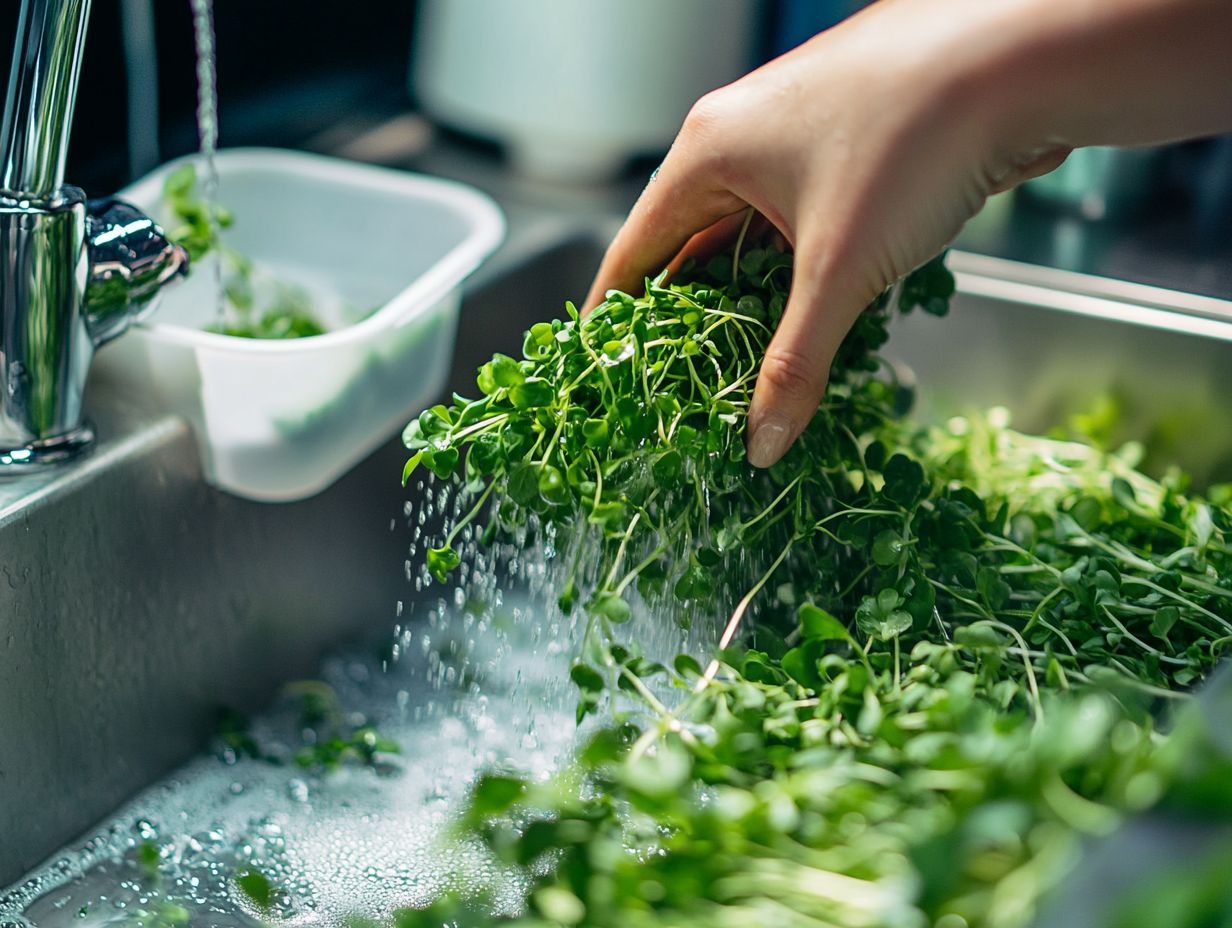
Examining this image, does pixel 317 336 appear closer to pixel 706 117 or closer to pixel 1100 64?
pixel 706 117

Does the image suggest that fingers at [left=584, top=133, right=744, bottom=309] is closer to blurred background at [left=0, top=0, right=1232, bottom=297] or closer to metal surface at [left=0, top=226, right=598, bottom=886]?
metal surface at [left=0, top=226, right=598, bottom=886]

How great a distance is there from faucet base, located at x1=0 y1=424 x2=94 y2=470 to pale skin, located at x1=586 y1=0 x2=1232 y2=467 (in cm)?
41

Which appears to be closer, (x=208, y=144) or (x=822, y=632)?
(x=822, y=632)

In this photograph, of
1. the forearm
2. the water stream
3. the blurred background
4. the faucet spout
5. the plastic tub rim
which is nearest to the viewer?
the forearm

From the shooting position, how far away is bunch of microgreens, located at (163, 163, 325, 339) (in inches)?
34.4

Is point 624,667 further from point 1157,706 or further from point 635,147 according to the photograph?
point 635,147

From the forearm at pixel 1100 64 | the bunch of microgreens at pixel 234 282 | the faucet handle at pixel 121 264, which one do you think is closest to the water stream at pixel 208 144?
the bunch of microgreens at pixel 234 282

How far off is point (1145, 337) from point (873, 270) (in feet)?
1.50

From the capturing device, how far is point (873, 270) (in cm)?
60

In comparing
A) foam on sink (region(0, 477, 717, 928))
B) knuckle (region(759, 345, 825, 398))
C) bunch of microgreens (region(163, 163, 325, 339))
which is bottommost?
foam on sink (region(0, 477, 717, 928))

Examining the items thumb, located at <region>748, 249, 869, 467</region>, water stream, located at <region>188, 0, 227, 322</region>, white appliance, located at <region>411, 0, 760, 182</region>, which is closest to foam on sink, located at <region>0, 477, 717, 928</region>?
thumb, located at <region>748, 249, 869, 467</region>

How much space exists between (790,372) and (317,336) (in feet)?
1.28

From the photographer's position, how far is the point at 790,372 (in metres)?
0.61

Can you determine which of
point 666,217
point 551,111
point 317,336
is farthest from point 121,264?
point 551,111
